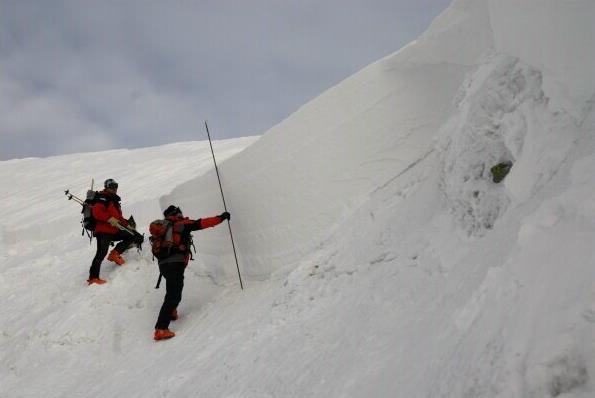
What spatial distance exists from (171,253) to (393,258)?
3100 millimetres

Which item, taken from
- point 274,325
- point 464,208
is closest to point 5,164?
point 274,325

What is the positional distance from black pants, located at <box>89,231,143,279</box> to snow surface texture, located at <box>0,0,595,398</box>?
0.79ft

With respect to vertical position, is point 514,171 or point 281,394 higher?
point 514,171

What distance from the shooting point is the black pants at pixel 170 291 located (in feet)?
19.1

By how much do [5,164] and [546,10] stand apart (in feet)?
86.8

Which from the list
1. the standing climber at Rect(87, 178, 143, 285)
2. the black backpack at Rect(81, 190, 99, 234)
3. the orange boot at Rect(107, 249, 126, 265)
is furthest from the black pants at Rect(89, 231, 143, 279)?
the black backpack at Rect(81, 190, 99, 234)

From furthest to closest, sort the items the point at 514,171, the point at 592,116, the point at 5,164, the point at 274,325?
the point at 5,164 < the point at 274,325 < the point at 514,171 < the point at 592,116

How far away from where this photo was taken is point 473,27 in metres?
5.14

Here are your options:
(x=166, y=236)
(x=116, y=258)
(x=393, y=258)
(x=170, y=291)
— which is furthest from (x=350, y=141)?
(x=116, y=258)

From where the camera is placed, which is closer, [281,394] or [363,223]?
[281,394]

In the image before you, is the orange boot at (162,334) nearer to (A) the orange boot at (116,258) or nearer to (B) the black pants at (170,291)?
(B) the black pants at (170,291)

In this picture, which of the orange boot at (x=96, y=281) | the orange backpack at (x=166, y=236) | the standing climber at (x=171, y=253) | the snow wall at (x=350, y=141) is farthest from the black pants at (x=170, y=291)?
the orange boot at (x=96, y=281)

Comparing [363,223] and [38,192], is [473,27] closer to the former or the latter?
[363,223]

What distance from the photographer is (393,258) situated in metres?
4.19
